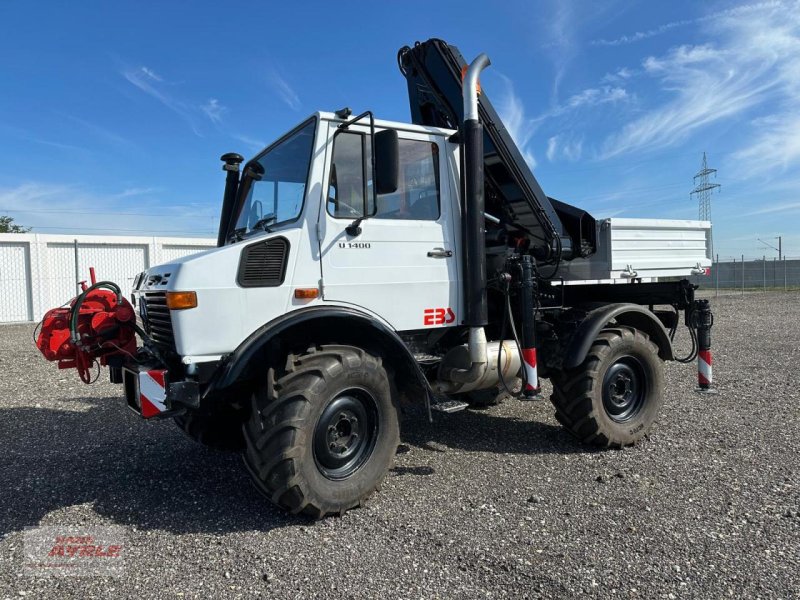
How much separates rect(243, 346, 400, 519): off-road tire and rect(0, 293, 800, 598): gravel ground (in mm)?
211

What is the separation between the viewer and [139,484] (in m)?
4.37

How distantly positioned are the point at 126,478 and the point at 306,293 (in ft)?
7.39

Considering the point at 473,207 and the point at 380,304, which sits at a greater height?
the point at 473,207

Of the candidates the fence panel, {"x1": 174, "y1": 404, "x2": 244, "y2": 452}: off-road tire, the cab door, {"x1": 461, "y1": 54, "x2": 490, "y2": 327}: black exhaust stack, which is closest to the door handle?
the cab door

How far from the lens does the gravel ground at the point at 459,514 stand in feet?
9.64

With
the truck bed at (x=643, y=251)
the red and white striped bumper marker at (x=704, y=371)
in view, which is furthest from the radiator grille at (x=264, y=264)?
the red and white striped bumper marker at (x=704, y=371)

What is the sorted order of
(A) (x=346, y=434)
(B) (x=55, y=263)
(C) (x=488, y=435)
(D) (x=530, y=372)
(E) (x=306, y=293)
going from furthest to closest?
1. (B) (x=55, y=263)
2. (C) (x=488, y=435)
3. (D) (x=530, y=372)
4. (A) (x=346, y=434)
5. (E) (x=306, y=293)

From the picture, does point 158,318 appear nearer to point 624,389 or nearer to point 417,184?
point 417,184

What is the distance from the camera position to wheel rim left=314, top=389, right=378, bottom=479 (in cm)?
371

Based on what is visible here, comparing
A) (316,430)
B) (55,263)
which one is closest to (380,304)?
(316,430)

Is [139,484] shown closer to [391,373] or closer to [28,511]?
[28,511]

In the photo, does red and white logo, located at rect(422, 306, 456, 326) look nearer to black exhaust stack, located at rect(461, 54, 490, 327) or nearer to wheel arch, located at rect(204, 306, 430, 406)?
black exhaust stack, located at rect(461, 54, 490, 327)

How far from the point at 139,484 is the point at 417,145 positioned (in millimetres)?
3427

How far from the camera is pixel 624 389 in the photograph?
529 cm
